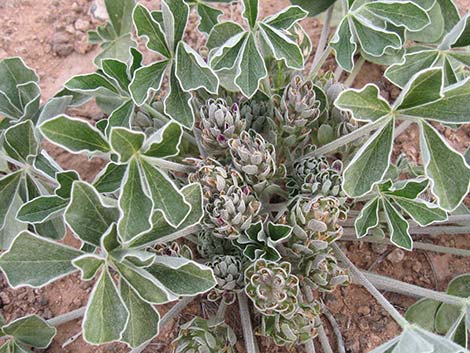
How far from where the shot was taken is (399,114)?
1.82 metres

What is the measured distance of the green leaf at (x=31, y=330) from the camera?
2.11 meters

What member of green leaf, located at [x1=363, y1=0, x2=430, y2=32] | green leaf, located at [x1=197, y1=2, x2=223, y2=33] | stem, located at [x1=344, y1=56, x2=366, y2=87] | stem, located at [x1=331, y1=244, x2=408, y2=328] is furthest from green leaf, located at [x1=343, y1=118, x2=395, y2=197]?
stem, located at [x1=344, y1=56, x2=366, y2=87]

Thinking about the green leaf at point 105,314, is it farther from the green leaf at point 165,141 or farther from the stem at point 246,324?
the stem at point 246,324

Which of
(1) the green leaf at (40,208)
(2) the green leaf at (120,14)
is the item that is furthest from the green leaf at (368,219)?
(2) the green leaf at (120,14)

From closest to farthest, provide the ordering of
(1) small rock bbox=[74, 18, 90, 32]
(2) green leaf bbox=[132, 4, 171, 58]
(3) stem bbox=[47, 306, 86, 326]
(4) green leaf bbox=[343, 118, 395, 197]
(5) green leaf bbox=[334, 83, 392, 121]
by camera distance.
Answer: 1. (5) green leaf bbox=[334, 83, 392, 121]
2. (4) green leaf bbox=[343, 118, 395, 197]
3. (2) green leaf bbox=[132, 4, 171, 58]
4. (3) stem bbox=[47, 306, 86, 326]
5. (1) small rock bbox=[74, 18, 90, 32]

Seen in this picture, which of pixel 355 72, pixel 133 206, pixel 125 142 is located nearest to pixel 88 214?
pixel 133 206

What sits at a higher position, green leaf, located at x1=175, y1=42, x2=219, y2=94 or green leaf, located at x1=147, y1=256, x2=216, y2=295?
green leaf, located at x1=175, y1=42, x2=219, y2=94

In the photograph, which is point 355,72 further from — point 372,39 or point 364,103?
point 364,103

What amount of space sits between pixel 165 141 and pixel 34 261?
1.65 ft

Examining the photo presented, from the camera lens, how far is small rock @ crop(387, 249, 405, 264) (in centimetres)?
257

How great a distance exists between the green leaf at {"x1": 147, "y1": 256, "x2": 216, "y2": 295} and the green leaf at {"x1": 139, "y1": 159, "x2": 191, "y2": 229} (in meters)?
0.12

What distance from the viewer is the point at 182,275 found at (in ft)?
5.95

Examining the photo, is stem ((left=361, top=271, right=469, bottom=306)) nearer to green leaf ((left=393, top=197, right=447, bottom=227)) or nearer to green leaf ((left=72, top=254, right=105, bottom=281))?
green leaf ((left=393, top=197, right=447, bottom=227))

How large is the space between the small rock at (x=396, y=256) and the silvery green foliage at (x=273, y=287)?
738 millimetres
